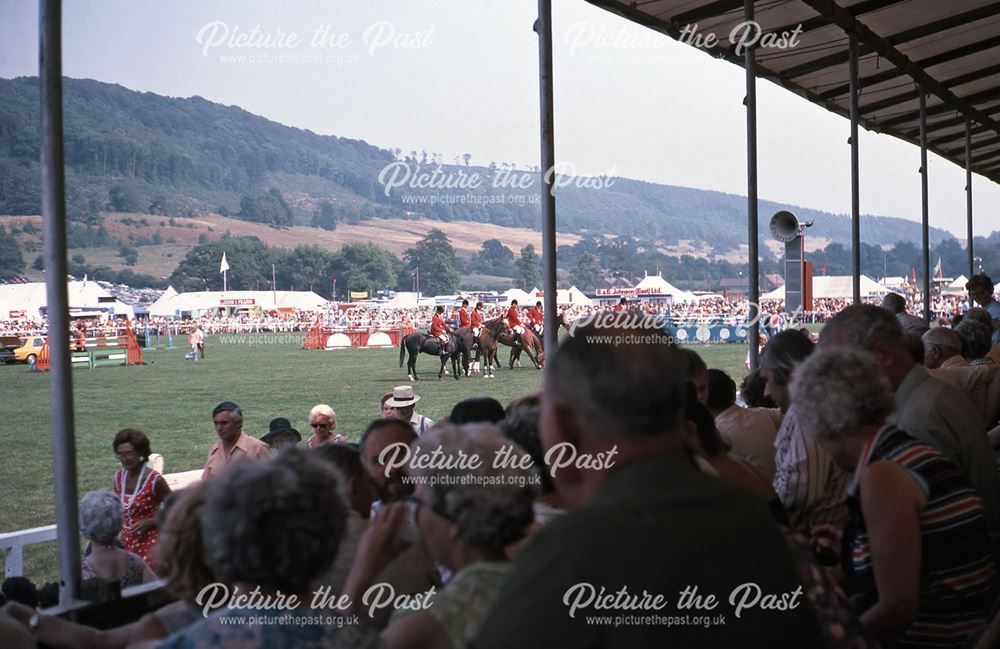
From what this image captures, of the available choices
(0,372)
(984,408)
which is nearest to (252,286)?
(0,372)

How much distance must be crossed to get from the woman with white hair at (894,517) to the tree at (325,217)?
10077cm

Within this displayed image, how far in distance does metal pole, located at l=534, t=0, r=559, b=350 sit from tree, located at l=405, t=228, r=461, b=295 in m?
64.8

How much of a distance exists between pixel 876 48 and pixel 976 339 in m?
2.46

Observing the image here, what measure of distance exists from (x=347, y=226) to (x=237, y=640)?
334 feet

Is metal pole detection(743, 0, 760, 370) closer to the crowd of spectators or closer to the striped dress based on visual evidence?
the crowd of spectators

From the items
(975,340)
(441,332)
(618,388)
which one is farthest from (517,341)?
(618,388)

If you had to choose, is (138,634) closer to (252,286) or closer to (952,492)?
(952,492)

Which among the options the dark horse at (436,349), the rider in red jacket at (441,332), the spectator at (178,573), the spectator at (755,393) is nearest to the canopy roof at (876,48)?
A: the spectator at (755,393)

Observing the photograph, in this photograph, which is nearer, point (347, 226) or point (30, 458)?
point (30, 458)

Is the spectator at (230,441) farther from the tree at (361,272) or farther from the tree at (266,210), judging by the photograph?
the tree at (266,210)

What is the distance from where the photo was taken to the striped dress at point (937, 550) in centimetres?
188

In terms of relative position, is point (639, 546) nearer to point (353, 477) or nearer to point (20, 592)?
point (353, 477)

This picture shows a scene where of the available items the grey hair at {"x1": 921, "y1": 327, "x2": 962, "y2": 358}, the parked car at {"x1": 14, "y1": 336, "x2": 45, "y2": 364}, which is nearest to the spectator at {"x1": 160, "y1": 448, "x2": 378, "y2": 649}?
the grey hair at {"x1": 921, "y1": 327, "x2": 962, "y2": 358}

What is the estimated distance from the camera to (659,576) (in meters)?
1.06
